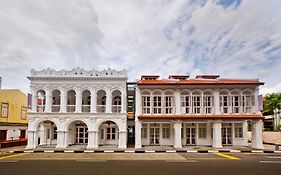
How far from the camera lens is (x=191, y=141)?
24.5 metres

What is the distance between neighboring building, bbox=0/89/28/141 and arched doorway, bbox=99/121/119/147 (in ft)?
43.5

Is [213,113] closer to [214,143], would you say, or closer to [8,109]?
[214,143]

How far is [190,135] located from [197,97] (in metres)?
4.40

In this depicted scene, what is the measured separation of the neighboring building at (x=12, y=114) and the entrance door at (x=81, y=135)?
1023 centimetres

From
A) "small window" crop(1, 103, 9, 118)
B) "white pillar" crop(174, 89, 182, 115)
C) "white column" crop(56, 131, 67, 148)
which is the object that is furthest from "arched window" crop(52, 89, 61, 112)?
"white pillar" crop(174, 89, 182, 115)

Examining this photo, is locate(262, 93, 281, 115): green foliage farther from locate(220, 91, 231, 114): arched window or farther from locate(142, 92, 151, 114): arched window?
locate(142, 92, 151, 114): arched window

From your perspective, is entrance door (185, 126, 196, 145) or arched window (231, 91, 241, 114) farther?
entrance door (185, 126, 196, 145)

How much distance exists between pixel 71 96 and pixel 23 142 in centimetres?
855

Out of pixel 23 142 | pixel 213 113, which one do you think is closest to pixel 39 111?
pixel 23 142

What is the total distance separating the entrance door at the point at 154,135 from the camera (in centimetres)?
2466

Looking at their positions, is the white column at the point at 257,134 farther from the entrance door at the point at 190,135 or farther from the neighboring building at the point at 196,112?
the entrance door at the point at 190,135

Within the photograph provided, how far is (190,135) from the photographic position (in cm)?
2452

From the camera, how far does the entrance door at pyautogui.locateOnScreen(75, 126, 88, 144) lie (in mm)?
25562

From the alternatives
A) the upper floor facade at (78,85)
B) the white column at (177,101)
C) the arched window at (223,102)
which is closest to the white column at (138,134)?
the upper floor facade at (78,85)
